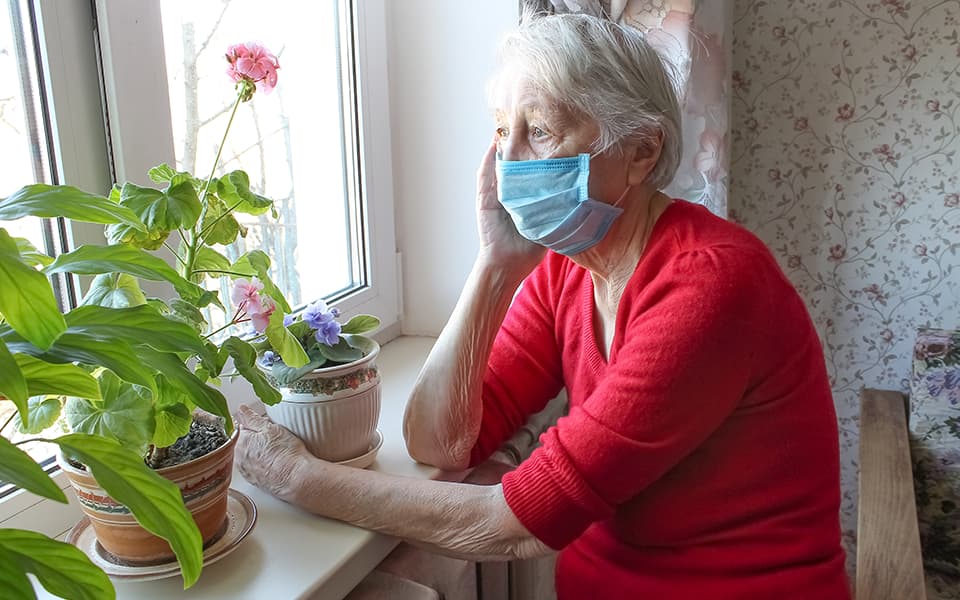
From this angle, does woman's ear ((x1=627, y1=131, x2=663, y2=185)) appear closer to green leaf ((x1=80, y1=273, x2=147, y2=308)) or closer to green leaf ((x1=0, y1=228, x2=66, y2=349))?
green leaf ((x1=80, y1=273, x2=147, y2=308))

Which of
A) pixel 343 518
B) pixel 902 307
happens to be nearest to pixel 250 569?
pixel 343 518

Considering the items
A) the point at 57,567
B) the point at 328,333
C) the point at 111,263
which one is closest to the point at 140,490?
the point at 57,567

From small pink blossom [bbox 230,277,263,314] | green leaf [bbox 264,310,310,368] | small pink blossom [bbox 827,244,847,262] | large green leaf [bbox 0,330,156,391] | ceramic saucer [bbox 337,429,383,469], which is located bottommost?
ceramic saucer [bbox 337,429,383,469]

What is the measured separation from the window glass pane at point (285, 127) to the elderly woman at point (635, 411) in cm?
42

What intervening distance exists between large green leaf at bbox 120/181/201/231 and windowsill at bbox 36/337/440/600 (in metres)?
0.38

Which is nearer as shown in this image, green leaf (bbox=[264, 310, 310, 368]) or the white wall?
green leaf (bbox=[264, 310, 310, 368])

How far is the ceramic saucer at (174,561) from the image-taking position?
793 millimetres

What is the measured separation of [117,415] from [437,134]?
41.5 inches

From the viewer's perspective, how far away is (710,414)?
3.02 ft

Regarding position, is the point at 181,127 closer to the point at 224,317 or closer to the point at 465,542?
the point at 224,317

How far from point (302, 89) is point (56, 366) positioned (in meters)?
0.98

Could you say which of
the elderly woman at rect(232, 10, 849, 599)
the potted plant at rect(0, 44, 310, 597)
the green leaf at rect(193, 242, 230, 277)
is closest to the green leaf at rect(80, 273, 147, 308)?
the potted plant at rect(0, 44, 310, 597)

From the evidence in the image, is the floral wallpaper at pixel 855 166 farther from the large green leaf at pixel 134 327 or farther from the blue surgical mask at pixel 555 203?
the large green leaf at pixel 134 327

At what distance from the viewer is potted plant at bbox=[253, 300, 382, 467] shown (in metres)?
0.98
